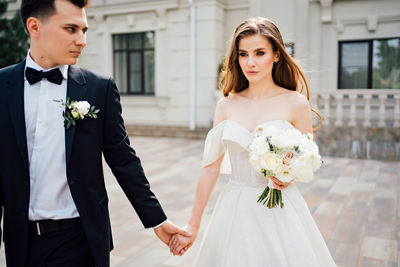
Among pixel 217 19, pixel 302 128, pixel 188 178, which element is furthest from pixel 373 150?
pixel 302 128

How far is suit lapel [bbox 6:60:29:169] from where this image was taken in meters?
1.79

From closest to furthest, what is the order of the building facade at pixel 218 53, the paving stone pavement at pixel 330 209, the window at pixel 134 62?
1. the paving stone pavement at pixel 330 209
2. the building facade at pixel 218 53
3. the window at pixel 134 62

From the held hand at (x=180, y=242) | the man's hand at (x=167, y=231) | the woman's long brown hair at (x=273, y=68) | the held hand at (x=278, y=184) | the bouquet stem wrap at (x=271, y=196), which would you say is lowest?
the held hand at (x=180, y=242)

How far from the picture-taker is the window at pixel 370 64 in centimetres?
1080

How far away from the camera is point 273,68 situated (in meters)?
2.47

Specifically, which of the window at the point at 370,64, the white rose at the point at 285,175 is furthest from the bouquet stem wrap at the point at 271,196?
the window at the point at 370,64

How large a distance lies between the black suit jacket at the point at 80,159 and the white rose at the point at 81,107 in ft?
0.22

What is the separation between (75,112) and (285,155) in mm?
1046

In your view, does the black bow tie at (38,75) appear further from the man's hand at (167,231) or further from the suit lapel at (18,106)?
the man's hand at (167,231)

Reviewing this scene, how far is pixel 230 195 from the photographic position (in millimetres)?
2303

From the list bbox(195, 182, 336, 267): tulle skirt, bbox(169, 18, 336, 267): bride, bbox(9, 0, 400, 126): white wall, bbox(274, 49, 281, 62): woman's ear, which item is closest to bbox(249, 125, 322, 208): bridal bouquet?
bbox(169, 18, 336, 267): bride

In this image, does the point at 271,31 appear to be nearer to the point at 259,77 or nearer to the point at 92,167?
the point at 259,77

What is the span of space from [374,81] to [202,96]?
16.2ft

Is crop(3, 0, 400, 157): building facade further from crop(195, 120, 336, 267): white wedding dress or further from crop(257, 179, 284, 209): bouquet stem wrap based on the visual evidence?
crop(257, 179, 284, 209): bouquet stem wrap
